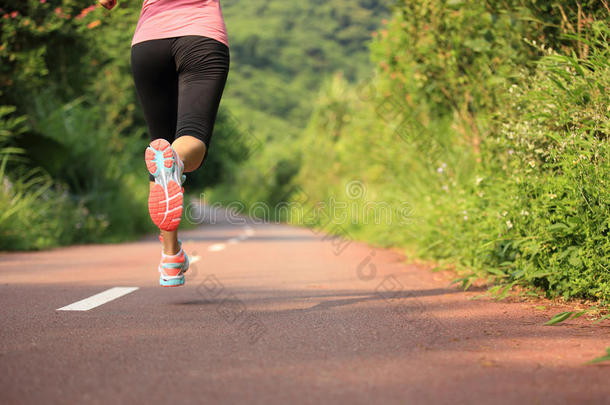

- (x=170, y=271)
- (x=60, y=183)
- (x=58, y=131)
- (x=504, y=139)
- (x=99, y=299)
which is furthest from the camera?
(x=60, y=183)

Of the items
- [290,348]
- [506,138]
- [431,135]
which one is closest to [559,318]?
[290,348]

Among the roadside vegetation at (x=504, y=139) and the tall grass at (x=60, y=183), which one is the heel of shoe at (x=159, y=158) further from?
the tall grass at (x=60, y=183)

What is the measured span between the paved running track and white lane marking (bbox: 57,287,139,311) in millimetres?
74

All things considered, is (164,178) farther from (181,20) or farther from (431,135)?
(431,135)

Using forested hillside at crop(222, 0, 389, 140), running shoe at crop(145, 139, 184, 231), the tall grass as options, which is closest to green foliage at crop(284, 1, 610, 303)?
running shoe at crop(145, 139, 184, 231)

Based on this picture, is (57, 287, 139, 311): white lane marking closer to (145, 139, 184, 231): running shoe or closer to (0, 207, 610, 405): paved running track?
(0, 207, 610, 405): paved running track

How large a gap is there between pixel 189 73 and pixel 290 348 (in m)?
1.86

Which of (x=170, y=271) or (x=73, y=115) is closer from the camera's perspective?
(x=170, y=271)

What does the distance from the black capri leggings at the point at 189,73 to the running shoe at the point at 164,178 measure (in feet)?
1.15

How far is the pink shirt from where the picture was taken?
400 centimetres

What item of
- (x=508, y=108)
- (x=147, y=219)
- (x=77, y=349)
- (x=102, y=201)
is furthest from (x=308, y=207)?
(x=77, y=349)

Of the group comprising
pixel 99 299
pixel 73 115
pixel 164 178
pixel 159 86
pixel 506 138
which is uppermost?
pixel 159 86

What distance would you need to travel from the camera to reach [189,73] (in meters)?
4.01

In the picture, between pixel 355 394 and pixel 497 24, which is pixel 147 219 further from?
pixel 355 394
